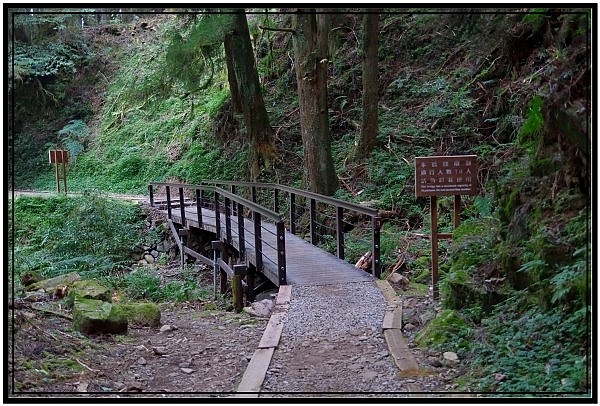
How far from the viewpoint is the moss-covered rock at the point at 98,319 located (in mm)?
6160

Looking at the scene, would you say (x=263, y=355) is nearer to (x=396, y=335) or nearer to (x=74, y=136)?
(x=396, y=335)

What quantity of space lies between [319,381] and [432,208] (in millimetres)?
3065

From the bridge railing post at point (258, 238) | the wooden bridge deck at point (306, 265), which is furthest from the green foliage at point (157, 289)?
the bridge railing post at point (258, 238)

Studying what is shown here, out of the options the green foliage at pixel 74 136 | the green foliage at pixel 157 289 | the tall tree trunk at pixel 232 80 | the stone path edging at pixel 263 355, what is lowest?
the green foliage at pixel 157 289

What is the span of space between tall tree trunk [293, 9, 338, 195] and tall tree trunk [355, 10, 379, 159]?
1260 millimetres

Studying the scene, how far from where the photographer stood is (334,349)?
17.6 ft

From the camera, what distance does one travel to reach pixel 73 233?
1404cm

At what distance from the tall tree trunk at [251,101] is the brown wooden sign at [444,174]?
31.2 feet

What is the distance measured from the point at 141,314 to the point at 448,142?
8345 millimetres

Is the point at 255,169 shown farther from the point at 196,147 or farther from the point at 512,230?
the point at 512,230

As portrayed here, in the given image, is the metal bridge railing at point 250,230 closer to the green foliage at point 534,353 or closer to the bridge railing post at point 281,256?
the bridge railing post at point 281,256

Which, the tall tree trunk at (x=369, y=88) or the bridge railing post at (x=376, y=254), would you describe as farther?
the tall tree trunk at (x=369, y=88)


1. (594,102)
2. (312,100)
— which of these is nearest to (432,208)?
(594,102)

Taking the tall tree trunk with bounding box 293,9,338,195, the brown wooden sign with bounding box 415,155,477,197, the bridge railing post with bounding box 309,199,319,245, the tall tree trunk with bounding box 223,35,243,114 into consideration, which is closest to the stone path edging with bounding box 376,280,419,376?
the brown wooden sign with bounding box 415,155,477,197
